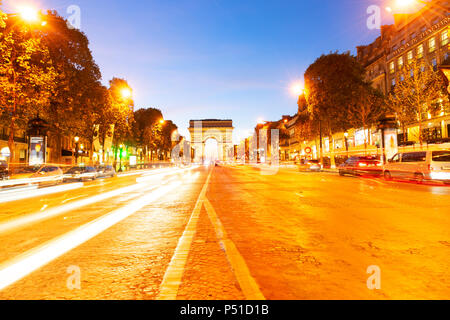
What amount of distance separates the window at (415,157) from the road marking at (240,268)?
50.1ft

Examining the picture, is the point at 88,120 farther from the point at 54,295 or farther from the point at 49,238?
the point at 54,295

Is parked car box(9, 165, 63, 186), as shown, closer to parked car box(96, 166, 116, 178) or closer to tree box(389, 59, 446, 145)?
parked car box(96, 166, 116, 178)

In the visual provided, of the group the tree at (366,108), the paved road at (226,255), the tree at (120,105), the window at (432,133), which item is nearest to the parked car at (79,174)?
the tree at (120,105)

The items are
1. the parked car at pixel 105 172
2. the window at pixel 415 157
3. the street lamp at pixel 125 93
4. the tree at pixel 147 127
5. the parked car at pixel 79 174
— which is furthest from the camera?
the tree at pixel 147 127

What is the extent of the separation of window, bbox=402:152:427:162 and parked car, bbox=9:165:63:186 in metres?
21.1

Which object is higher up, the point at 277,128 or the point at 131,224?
the point at 277,128

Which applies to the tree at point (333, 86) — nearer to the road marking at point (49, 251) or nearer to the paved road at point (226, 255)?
the paved road at point (226, 255)

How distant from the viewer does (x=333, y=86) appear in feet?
134

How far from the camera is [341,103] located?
1628 inches

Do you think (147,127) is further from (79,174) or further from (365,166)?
(365,166)

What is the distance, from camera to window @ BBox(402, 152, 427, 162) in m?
17.8

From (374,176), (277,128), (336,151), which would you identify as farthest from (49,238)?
(277,128)

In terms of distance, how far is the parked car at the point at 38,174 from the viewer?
19.8 m

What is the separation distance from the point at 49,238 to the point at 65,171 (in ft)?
72.4
